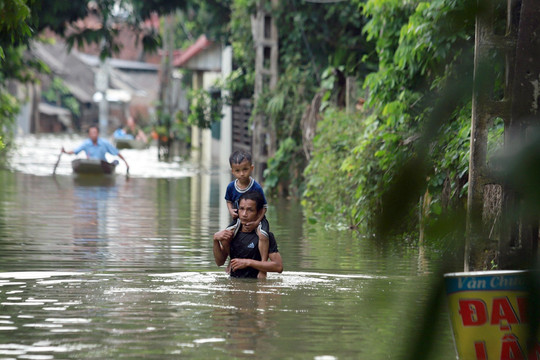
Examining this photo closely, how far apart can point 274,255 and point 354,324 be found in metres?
2.04

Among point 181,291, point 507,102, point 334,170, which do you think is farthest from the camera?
point 334,170

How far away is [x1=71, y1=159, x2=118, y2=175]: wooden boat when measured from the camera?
25375 millimetres

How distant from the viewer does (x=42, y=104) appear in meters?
76.1

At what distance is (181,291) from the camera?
29.3 feet

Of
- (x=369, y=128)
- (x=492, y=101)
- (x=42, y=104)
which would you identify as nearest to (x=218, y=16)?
(x=369, y=128)

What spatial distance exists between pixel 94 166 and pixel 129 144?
17.5 m

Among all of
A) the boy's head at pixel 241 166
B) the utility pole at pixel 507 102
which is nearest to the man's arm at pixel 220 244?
the boy's head at pixel 241 166

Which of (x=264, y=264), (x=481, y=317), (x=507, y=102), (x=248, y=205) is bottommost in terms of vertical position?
(x=264, y=264)

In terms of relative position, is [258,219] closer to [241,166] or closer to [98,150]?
[241,166]

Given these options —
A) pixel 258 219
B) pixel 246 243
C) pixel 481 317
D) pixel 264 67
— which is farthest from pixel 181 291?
pixel 264 67

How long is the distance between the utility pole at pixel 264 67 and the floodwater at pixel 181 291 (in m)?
4.34

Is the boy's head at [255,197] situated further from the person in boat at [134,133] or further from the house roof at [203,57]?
the person in boat at [134,133]

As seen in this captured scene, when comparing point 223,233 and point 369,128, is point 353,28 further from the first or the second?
point 223,233

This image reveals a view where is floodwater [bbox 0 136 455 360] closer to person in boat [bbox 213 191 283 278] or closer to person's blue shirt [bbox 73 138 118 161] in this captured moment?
person in boat [bbox 213 191 283 278]
